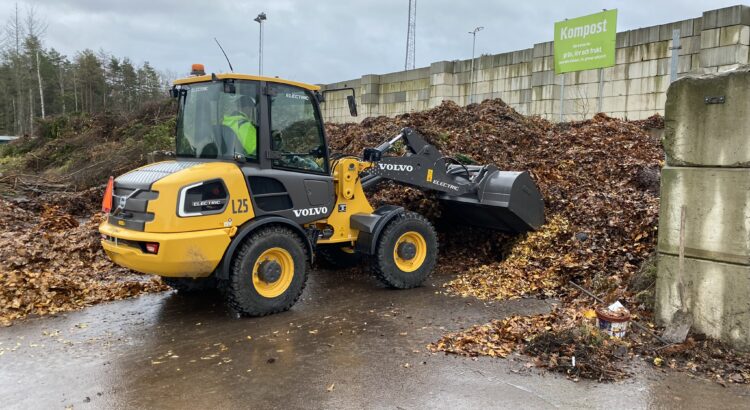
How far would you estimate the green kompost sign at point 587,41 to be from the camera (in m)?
11.5

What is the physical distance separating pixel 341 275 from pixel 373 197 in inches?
65.8

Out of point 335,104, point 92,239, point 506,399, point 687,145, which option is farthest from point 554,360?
point 335,104

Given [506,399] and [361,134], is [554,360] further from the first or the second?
[361,134]

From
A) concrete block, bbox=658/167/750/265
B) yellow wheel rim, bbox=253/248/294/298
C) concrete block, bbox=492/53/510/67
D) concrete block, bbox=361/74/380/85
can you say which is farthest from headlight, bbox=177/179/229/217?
concrete block, bbox=361/74/380/85

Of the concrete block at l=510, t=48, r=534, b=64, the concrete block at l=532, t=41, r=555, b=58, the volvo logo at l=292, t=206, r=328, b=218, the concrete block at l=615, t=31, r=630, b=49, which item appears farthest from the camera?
the concrete block at l=510, t=48, r=534, b=64

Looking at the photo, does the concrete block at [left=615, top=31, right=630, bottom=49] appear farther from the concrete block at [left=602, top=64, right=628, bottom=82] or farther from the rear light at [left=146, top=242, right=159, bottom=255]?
the rear light at [left=146, top=242, right=159, bottom=255]

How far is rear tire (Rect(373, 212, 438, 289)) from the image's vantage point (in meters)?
6.93

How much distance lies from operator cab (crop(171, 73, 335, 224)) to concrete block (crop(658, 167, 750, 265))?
353 centimetres

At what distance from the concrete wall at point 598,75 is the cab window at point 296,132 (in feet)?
19.2

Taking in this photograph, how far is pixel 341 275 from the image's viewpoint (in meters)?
8.01

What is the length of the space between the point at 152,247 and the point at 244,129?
5.03ft

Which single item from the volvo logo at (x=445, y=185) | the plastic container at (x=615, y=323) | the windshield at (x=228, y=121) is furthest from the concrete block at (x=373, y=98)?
the plastic container at (x=615, y=323)

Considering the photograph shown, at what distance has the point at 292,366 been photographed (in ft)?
15.4

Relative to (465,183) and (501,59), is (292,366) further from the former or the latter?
(501,59)
